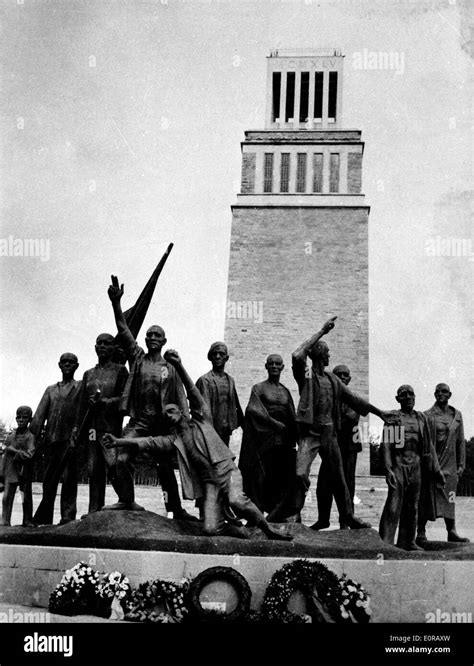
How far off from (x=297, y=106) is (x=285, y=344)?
11.7 meters

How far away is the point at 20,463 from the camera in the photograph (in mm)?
10805

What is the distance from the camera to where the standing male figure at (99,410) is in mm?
10375

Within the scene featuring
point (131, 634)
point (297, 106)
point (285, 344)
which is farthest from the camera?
point (297, 106)

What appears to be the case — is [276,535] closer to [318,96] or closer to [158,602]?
[158,602]

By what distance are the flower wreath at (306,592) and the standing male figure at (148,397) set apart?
1.86m

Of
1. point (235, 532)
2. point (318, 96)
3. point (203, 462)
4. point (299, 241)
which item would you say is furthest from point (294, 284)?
point (235, 532)

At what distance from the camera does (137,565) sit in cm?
875

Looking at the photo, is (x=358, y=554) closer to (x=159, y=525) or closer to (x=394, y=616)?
(x=394, y=616)

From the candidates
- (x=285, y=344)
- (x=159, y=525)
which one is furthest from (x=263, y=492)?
(x=285, y=344)

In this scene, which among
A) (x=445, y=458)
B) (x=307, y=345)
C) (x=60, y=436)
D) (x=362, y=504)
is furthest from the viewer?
(x=362, y=504)

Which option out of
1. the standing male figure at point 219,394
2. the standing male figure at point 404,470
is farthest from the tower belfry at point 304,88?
the standing male figure at point 404,470

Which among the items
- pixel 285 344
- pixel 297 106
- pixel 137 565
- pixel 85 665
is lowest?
pixel 85 665

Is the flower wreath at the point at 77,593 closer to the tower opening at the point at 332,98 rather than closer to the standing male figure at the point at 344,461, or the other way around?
the standing male figure at the point at 344,461

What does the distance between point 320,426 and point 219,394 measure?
135cm
